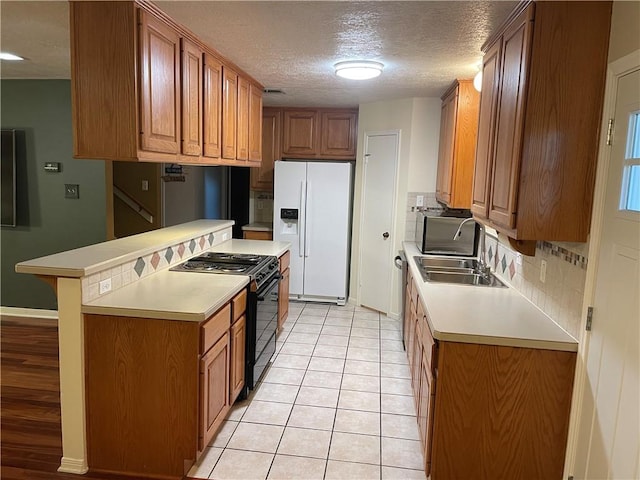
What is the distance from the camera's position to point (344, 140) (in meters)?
5.46

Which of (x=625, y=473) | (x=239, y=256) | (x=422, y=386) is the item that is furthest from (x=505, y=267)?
(x=239, y=256)

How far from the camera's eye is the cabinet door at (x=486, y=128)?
244 cm

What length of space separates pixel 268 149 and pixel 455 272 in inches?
117

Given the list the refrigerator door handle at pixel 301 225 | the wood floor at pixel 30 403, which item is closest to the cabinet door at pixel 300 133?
the refrigerator door handle at pixel 301 225

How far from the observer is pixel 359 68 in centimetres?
316

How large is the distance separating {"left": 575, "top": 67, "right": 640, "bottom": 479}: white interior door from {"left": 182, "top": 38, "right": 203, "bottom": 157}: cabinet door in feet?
7.11

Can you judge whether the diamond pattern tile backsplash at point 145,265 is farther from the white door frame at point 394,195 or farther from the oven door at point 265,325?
the white door frame at point 394,195

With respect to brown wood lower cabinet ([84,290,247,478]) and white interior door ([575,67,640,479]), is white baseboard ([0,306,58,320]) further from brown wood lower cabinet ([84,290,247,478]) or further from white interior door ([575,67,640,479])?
white interior door ([575,67,640,479])

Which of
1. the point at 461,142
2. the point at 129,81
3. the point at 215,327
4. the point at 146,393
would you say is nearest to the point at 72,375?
the point at 146,393

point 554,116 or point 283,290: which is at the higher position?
point 554,116

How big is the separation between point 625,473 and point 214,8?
254 centimetres

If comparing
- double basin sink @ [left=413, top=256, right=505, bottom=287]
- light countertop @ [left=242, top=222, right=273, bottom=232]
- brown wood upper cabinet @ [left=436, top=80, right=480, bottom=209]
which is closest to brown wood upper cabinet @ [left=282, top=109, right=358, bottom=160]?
light countertop @ [left=242, top=222, right=273, bottom=232]

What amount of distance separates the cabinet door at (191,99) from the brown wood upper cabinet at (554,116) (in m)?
1.75

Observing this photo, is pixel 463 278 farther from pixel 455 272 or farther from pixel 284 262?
pixel 284 262
